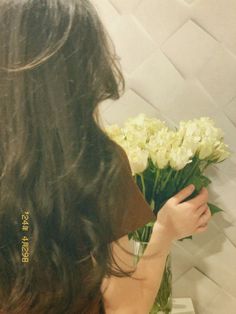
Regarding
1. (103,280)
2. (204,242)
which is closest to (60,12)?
(103,280)

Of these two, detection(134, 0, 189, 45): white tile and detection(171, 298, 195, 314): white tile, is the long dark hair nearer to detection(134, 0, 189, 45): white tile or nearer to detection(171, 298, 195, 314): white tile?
detection(134, 0, 189, 45): white tile

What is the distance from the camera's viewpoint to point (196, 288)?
0.86 meters

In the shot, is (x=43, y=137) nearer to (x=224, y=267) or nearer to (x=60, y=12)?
(x=60, y=12)

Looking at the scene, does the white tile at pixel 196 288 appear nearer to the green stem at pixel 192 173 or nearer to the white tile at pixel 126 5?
the green stem at pixel 192 173

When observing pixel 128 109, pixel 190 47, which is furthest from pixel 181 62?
pixel 128 109

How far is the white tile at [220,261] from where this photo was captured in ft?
2.75

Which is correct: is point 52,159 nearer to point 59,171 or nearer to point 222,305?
point 59,171

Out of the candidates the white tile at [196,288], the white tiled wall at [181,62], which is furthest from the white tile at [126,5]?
the white tile at [196,288]

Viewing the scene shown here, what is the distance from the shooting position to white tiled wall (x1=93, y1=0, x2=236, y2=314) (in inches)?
29.8

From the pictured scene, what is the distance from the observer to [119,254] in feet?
2.24

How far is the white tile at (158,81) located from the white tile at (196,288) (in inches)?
13.9

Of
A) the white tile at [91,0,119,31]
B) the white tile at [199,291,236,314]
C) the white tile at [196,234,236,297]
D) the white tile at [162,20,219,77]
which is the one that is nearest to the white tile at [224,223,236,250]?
the white tile at [196,234,236,297]

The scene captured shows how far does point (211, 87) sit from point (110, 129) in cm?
23

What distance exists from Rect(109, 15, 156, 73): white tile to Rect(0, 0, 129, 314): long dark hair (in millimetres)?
84
